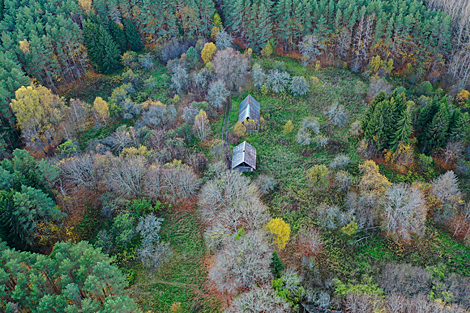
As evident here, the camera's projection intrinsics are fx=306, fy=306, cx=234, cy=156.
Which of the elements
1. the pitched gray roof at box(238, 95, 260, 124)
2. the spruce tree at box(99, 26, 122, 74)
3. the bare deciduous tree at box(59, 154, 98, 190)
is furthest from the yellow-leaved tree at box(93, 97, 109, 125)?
the pitched gray roof at box(238, 95, 260, 124)

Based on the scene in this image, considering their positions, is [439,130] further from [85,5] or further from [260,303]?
[85,5]

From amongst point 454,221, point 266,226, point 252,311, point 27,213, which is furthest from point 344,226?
point 27,213

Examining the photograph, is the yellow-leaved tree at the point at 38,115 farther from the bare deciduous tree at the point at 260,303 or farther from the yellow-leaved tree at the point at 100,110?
the bare deciduous tree at the point at 260,303

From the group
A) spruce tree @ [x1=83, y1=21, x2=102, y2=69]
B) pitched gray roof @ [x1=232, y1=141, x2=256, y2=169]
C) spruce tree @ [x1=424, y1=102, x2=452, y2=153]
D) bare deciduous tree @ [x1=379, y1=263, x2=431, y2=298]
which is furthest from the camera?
spruce tree @ [x1=83, y1=21, x2=102, y2=69]

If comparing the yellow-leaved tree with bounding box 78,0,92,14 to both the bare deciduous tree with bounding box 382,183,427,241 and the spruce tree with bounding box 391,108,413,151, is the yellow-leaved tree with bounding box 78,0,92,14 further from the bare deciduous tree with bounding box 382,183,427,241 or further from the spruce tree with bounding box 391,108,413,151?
the bare deciduous tree with bounding box 382,183,427,241

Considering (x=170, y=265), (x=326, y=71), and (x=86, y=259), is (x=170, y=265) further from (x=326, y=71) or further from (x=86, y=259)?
(x=326, y=71)

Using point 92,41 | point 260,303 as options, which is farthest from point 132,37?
point 260,303
